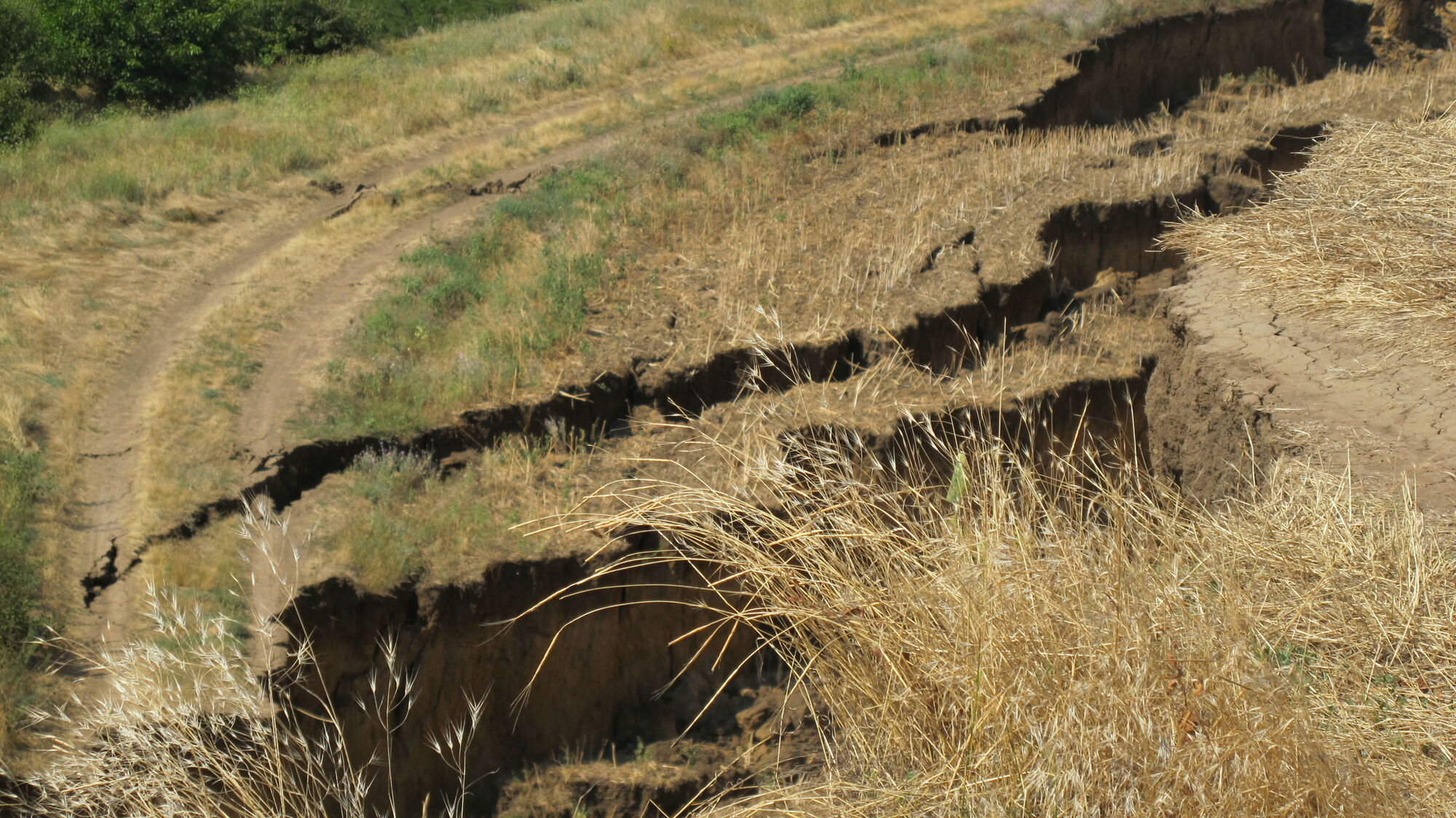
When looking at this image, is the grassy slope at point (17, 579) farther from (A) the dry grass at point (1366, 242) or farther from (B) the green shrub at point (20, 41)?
(B) the green shrub at point (20, 41)

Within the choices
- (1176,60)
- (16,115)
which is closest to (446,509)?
(16,115)

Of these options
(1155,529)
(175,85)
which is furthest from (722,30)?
(1155,529)

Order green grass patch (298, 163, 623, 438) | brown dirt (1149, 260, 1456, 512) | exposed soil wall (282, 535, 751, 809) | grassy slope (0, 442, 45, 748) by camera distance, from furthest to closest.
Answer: green grass patch (298, 163, 623, 438), exposed soil wall (282, 535, 751, 809), brown dirt (1149, 260, 1456, 512), grassy slope (0, 442, 45, 748)

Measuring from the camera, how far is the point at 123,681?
4418 mm

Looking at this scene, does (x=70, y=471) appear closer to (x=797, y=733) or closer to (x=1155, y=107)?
(x=797, y=733)

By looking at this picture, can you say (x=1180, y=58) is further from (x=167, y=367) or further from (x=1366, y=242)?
(x=167, y=367)

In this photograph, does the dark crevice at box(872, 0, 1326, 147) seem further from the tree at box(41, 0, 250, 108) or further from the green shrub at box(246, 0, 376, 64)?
the green shrub at box(246, 0, 376, 64)

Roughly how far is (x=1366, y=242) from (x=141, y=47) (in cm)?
1565

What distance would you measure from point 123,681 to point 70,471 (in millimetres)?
3140

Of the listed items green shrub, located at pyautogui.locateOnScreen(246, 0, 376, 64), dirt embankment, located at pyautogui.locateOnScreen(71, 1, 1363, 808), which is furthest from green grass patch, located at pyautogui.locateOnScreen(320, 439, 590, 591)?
green shrub, located at pyautogui.locateOnScreen(246, 0, 376, 64)

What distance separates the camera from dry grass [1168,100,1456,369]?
6457mm

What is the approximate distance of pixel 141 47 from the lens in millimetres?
15555

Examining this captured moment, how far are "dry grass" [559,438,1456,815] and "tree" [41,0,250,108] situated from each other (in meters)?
14.6

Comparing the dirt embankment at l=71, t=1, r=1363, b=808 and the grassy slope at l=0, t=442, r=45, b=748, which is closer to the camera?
the grassy slope at l=0, t=442, r=45, b=748
